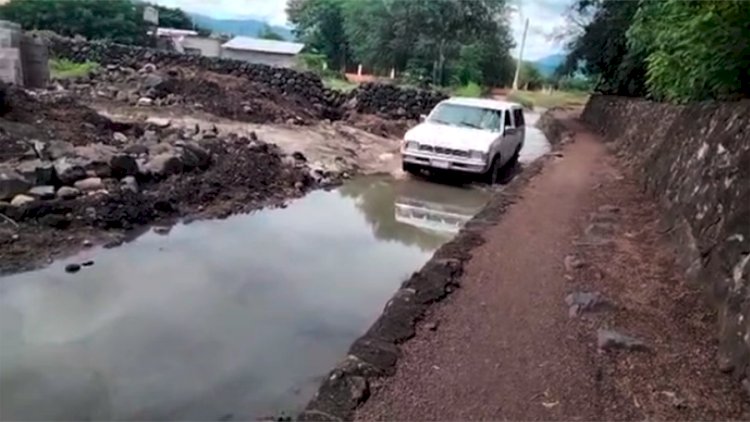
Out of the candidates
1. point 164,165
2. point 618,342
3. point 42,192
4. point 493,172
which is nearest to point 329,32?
point 493,172

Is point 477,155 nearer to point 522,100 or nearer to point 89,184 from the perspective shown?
point 89,184

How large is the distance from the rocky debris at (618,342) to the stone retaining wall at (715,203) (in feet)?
1.73

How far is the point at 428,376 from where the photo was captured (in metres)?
4.35

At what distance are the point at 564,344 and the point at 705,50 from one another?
4385mm

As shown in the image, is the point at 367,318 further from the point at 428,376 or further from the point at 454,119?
the point at 454,119

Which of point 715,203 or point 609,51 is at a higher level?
point 609,51

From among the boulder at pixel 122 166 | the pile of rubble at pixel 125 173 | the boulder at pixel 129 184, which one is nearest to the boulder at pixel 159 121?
the pile of rubble at pixel 125 173

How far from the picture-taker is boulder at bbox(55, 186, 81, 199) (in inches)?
345

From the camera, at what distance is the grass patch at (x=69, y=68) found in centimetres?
2538

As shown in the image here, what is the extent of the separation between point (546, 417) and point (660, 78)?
25.9ft

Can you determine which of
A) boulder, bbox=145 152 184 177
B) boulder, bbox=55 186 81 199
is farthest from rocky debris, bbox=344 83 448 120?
boulder, bbox=55 186 81 199

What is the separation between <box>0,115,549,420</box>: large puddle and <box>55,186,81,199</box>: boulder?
4.56 feet

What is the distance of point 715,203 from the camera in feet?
20.2

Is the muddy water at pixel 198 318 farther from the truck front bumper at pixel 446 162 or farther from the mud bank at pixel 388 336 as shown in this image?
the truck front bumper at pixel 446 162
